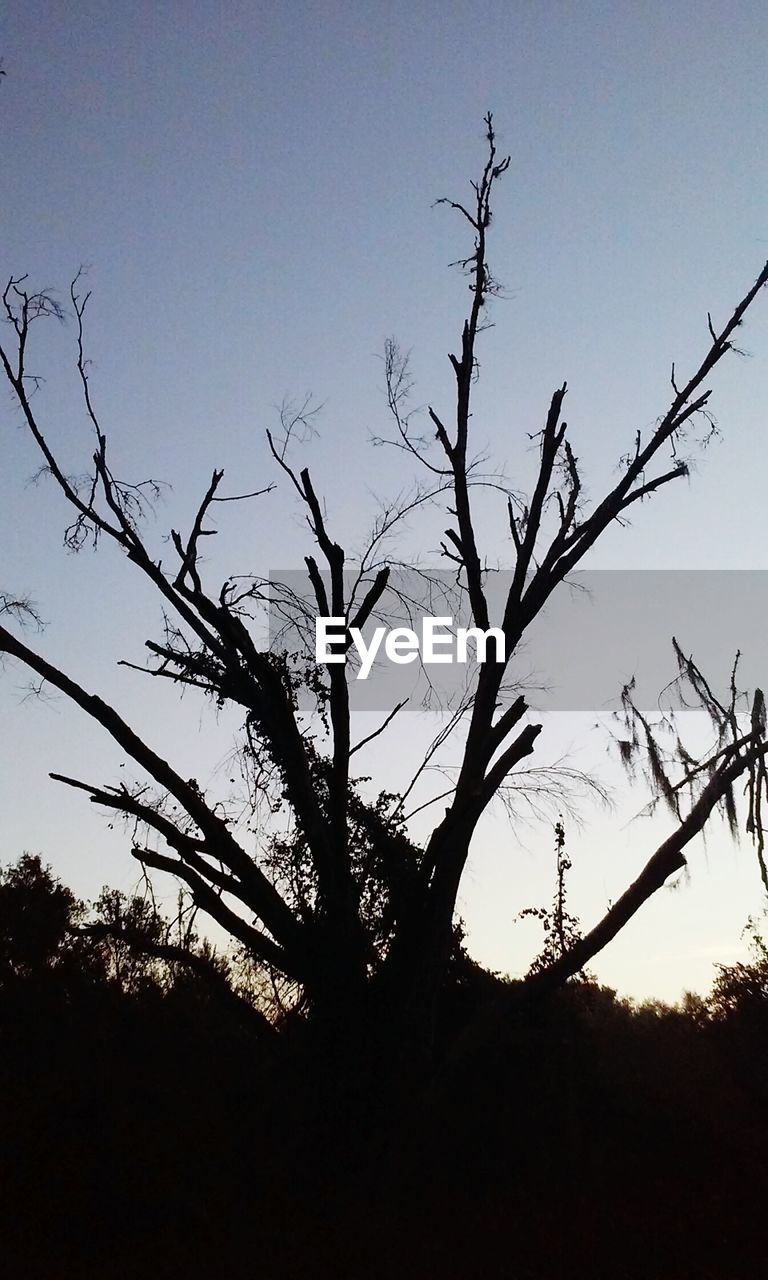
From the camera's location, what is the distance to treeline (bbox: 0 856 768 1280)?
9156 millimetres

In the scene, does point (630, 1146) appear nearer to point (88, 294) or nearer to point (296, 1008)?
point (296, 1008)

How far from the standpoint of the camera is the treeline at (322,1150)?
9.16 meters

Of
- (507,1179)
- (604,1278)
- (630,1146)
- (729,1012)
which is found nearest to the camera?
(604,1278)

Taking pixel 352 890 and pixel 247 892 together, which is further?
pixel 352 890

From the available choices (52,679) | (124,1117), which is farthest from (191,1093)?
(52,679)

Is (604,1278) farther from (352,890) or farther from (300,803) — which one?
(300,803)

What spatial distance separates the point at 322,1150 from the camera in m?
10.6

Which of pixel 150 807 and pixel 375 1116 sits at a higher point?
pixel 150 807

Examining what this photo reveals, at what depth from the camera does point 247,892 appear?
11.0 metres

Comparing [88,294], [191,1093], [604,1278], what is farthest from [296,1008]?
[88,294]

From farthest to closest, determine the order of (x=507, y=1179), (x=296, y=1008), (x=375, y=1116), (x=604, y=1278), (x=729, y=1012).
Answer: (x=729, y=1012), (x=296, y=1008), (x=507, y=1179), (x=375, y=1116), (x=604, y=1278)

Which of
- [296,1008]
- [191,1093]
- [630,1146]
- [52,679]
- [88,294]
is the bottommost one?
[630,1146]

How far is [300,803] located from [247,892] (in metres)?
1.19

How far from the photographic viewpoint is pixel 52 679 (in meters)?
11.1
